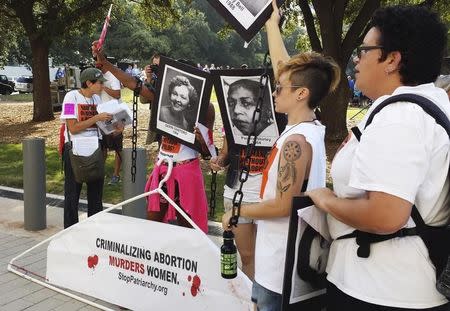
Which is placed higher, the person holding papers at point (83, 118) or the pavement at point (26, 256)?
the person holding papers at point (83, 118)

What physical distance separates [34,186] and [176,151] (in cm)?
275

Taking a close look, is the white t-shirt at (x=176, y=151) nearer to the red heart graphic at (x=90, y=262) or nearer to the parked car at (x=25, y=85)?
the red heart graphic at (x=90, y=262)

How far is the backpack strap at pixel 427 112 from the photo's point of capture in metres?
1.53

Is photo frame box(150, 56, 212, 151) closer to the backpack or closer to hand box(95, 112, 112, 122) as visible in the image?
hand box(95, 112, 112, 122)

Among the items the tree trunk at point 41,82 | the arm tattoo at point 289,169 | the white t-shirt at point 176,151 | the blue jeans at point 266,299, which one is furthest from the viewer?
the tree trunk at point 41,82

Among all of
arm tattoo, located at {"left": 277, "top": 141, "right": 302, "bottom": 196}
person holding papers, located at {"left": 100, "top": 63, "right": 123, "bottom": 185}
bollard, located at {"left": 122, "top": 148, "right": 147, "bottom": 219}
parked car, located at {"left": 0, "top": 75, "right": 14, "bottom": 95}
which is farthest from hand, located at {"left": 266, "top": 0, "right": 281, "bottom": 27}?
parked car, located at {"left": 0, "top": 75, "right": 14, "bottom": 95}

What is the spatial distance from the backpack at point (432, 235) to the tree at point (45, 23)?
15.7m

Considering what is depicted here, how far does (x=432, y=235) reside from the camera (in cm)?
160

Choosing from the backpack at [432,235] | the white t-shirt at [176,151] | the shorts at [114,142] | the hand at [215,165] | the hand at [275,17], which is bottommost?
the shorts at [114,142]

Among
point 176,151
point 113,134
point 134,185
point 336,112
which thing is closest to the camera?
point 176,151

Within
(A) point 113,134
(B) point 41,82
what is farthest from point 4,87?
(A) point 113,134

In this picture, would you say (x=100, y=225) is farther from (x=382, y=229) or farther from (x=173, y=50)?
(x=173, y=50)

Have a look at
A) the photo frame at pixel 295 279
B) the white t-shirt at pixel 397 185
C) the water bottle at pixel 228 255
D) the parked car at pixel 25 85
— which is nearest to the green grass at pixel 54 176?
the water bottle at pixel 228 255

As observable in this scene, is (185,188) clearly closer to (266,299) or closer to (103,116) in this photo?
(103,116)
